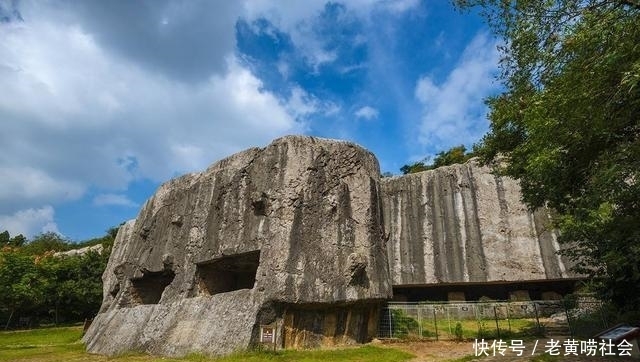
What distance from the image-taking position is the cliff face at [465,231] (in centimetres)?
2638

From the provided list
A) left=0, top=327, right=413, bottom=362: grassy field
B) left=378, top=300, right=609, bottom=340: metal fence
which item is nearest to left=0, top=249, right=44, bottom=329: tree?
left=0, top=327, right=413, bottom=362: grassy field

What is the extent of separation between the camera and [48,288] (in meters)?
39.4

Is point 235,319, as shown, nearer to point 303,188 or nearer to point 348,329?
point 348,329

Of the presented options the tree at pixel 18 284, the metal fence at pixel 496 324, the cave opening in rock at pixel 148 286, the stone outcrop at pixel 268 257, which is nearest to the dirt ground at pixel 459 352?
the metal fence at pixel 496 324

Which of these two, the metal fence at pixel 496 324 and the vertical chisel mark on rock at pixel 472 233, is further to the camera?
the vertical chisel mark on rock at pixel 472 233

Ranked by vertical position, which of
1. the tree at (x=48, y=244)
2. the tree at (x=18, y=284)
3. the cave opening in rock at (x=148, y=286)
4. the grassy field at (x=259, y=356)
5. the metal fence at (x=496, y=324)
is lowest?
the grassy field at (x=259, y=356)

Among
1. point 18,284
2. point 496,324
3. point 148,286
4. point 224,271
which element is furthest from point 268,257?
point 18,284

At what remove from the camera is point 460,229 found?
93.0 ft

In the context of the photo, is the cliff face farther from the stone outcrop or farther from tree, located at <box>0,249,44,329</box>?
tree, located at <box>0,249,44,329</box>

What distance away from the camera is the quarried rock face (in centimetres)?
1550

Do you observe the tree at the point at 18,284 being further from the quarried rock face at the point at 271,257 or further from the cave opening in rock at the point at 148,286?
the quarried rock face at the point at 271,257

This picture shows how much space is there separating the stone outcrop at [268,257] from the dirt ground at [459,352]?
1.79 m

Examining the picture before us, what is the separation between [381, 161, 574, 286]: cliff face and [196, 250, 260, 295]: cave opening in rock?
1222 cm

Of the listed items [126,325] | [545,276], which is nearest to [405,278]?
[545,276]
